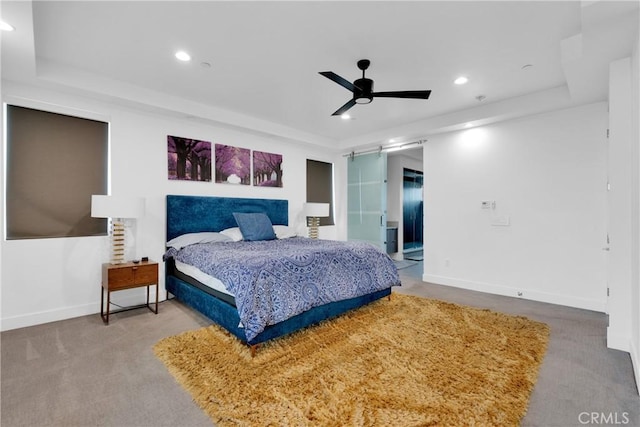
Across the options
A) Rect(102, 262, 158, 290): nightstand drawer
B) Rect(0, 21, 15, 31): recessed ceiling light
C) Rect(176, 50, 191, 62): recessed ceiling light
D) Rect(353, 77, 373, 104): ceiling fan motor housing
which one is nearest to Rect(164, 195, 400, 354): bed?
Rect(102, 262, 158, 290): nightstand drawer

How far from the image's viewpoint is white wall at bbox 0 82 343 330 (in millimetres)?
2914

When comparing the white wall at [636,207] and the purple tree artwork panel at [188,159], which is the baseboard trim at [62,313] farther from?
the white wall at [636,207]

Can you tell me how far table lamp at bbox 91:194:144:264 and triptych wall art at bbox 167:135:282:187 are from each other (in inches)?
36.7

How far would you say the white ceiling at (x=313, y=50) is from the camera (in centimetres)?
210

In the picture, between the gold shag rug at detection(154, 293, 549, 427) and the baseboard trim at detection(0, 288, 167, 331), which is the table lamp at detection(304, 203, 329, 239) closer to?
the gold shag rug at detection(154, 293, 549, 427)

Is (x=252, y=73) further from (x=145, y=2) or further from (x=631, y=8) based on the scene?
(x=631, y=8)

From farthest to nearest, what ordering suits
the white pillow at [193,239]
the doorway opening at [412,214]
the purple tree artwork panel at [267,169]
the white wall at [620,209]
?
the doorway opening at [412,214] < the purple tree artwork panel at [267,169] < the white pillow at [193,239] < the white wall at [620,209]

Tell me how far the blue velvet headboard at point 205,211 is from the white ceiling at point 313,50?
118 centimetres

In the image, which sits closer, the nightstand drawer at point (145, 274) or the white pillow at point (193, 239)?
the nightstand drawer at point (145, 274)

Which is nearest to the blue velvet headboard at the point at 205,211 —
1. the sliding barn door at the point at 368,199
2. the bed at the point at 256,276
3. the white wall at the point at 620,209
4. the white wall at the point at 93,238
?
the bed at the point at 256,276

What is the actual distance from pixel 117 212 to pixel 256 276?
6.05 ft

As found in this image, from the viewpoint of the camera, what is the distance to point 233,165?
15.1ft

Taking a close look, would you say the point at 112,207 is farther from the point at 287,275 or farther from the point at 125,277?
the point at 287,275

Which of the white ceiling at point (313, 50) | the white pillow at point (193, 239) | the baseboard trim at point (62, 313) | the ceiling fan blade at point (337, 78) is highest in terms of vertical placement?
the white ceiling at point (313, 50)
